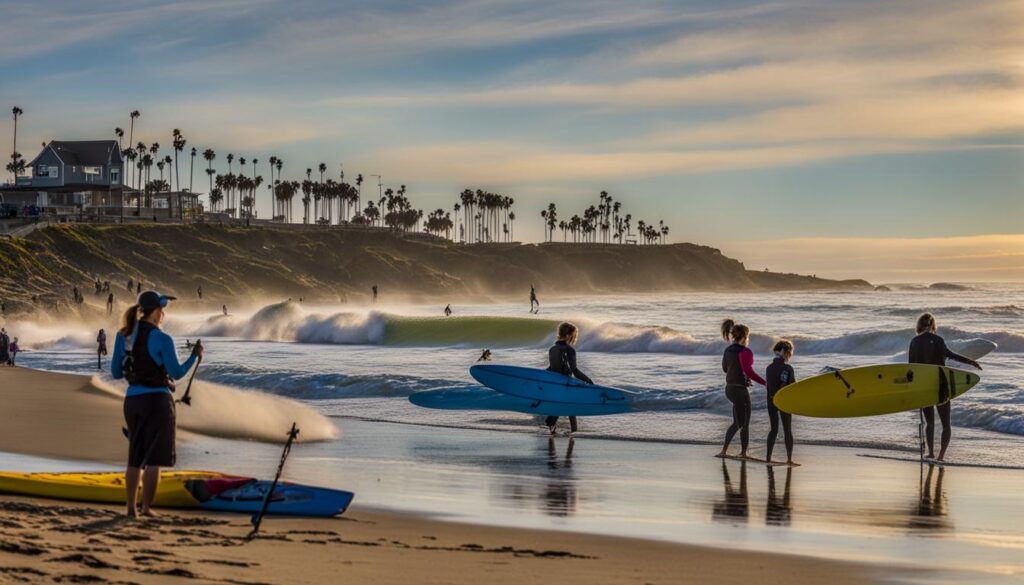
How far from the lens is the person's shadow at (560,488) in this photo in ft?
34.1

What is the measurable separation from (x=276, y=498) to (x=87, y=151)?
117 m

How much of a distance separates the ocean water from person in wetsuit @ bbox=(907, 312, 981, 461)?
0.56 m

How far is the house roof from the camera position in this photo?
116m

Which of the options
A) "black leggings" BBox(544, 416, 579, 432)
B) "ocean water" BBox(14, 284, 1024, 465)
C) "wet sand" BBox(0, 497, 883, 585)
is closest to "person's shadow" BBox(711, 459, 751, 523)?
"wet sand" BBox(0, 497, 883, 585)

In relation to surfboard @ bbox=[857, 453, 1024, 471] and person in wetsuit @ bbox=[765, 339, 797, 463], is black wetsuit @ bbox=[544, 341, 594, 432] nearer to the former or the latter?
person in wetsuit @ bbox=[765, 339, 797, 463]

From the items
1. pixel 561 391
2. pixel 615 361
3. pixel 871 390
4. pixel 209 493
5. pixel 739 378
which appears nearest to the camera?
pixel 209 493

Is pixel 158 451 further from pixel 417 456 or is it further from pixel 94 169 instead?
pixel 94 169

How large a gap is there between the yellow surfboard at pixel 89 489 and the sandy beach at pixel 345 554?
0.75ft

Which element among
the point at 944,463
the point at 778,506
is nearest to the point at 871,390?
the point at 944,463

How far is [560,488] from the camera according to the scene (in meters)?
11.7

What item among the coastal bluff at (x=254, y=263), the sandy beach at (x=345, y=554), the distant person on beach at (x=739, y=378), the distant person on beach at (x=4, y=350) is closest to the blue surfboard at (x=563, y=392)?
the distant person on beach at (x=739, y=378)

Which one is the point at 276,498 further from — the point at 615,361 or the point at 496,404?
the point at 615,361

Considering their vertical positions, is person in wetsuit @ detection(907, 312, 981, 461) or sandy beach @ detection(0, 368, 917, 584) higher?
person in wetsuit @ detection(907, 312, 981, 461)

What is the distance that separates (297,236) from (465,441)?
131393 mm
